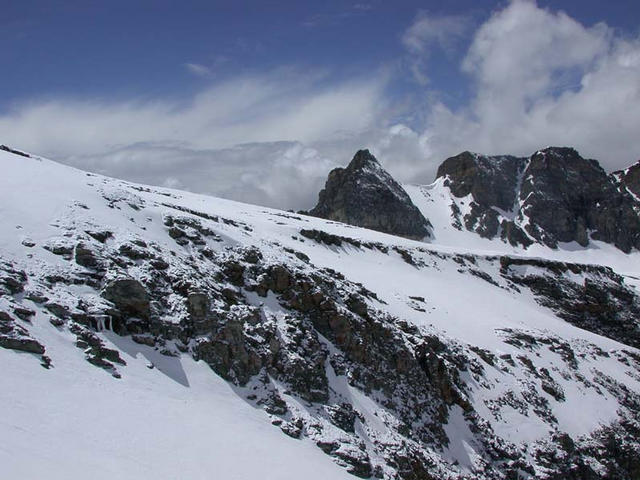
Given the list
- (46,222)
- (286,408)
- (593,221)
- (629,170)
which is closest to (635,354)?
(286,408)

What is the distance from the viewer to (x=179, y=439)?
56.1 feet

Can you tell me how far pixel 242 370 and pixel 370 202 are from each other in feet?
380

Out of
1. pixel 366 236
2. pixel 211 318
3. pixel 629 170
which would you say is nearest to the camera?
pixel 211 318

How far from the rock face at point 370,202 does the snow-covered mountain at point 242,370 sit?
91.9m

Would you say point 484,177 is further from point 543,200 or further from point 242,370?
point 242,370

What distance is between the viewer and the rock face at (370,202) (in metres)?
135

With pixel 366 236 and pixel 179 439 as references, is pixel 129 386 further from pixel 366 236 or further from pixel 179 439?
pixel 366 236

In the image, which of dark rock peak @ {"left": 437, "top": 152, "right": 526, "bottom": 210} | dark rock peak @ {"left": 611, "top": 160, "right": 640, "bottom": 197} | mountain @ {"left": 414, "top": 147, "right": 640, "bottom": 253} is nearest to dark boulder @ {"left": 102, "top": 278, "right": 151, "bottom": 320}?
mountain @ {"left": 414, "top": 147, "right": 640, "bottom": 253}

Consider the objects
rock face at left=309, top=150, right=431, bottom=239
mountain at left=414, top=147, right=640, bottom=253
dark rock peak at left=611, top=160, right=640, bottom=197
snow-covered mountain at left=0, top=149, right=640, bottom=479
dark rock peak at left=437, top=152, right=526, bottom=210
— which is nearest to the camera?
snow-covered mountain at left=0, top=149, right=640, bottom=479

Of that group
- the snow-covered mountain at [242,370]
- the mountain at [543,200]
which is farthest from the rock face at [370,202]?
the snow-covered mountain at [242,370]

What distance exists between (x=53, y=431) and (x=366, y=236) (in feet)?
180

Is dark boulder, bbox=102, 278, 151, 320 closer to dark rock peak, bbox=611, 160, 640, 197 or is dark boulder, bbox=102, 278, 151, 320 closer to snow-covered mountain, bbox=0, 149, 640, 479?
snow-covered mountain, bbox=0, 149, 640, 479

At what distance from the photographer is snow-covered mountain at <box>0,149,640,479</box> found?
54.6ft

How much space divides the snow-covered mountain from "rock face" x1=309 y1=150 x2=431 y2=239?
301ft
